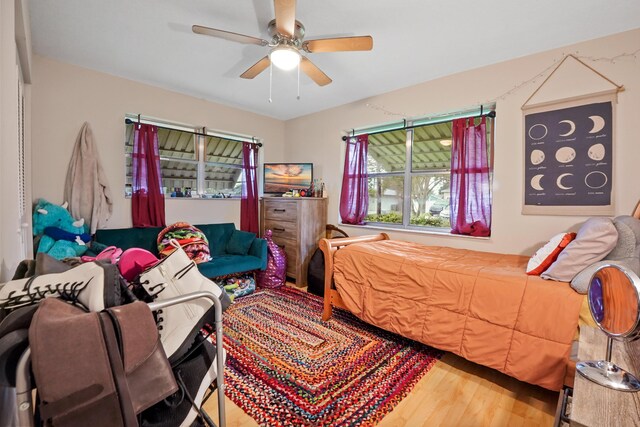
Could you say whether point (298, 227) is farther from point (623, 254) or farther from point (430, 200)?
point (623, 254)

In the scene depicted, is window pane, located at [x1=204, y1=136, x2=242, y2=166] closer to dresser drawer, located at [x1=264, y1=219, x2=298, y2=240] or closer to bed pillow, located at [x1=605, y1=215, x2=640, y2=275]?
dresser drawer, located at [x1=264, y1=219, x2=298, y2=240]

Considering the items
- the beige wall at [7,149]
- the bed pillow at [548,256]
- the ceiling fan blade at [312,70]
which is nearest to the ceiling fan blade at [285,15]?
the ceiling fan blade at [312,70]

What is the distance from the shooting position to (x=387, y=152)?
3.57m

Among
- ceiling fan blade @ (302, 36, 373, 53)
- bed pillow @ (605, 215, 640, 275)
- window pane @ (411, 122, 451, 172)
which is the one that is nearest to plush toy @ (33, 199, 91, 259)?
ceiling fan blade @ (302, 36, 373, 53)

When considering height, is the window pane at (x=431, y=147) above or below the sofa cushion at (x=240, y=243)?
above

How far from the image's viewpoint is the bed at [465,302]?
5.08 feet

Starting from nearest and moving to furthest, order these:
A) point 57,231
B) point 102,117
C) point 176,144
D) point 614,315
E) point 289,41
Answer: point 614,315 < point 289,41 < point 57,231 < point 102,117 < point 176,144

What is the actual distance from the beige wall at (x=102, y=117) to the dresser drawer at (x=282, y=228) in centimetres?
66

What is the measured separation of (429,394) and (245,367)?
1191 millimetres

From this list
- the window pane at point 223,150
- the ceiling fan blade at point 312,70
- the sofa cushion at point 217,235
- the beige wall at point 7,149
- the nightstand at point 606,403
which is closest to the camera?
the nightstand at point 606,403

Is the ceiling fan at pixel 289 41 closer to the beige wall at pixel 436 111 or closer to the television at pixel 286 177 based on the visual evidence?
the beige wall at pixel 436 111

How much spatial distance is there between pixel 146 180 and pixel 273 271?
5.95 feet

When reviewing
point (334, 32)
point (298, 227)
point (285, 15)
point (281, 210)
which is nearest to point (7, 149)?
point (285, 15)

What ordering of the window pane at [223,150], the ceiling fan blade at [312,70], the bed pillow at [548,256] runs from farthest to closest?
1. the window pane at [223,150]
2. the ceiling fan blade at [312,70]
3. the bed pillow at [548,256]
